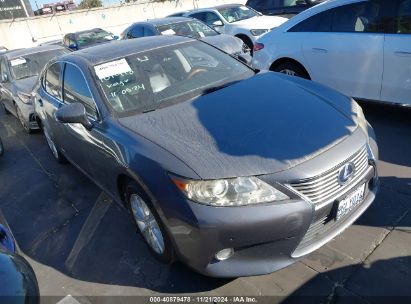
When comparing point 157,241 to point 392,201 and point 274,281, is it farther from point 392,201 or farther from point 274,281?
point 392,201

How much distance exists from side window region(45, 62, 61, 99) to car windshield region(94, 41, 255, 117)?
1.04 metres

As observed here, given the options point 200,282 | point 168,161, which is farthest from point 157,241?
point 168,161

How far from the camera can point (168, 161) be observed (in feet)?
7.52

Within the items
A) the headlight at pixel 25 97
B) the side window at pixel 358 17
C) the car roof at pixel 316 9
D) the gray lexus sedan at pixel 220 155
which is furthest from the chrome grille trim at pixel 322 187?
the headlight at pixel 25 97

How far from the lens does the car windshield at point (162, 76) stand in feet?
10.0

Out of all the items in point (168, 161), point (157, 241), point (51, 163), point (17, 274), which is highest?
point (168, 161)

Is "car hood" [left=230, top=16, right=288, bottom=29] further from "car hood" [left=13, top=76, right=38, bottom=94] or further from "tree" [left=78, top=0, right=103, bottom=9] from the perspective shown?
"tree" [left=78, top=0, right=103, bottom=9]

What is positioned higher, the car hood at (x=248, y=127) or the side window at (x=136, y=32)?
the car hood at (x=248, y=127)

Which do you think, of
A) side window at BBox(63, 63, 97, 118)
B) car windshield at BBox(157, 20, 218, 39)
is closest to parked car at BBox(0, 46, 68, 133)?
car windshield at BBox(157, 20, 218, 39)

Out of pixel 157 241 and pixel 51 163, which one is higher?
pixel 157 241

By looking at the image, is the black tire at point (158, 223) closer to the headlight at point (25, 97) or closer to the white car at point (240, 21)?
the headlight at point (25, 97)

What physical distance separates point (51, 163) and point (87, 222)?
2059 millimetres

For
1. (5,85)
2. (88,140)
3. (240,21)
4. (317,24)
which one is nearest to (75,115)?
(88,140)

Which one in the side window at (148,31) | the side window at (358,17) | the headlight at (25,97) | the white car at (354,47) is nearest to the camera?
the white car at (354,47)
